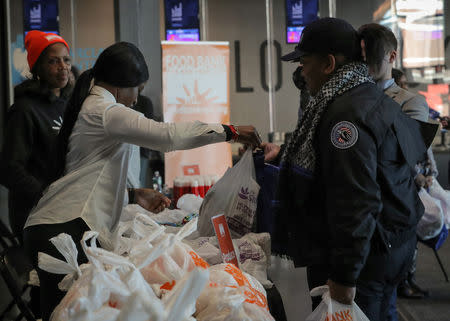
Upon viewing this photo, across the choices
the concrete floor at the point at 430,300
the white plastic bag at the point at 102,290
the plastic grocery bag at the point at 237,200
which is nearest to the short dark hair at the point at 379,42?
the plastic grocery bag at the point at 237,200

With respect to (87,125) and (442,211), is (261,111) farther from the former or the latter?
(87,125)

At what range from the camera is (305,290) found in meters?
2.04

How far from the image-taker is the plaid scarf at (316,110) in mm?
1587

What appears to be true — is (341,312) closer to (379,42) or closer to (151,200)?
(151,200)

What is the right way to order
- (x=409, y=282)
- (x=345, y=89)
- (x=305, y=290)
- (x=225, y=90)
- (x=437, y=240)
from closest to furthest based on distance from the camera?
(x=345, y=89) → (x=305, y=290) → (x=437, y=240) → (x=409, y=282) → (x=225, y=90)

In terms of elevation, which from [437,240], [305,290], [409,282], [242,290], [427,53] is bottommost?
[409,282]

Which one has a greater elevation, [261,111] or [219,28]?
[219,28]

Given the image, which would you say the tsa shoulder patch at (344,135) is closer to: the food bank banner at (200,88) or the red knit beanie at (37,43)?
the red knit beanie at (37,43)

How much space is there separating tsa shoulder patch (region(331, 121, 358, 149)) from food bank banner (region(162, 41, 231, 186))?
5.23m

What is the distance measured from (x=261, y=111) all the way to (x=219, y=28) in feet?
4.35

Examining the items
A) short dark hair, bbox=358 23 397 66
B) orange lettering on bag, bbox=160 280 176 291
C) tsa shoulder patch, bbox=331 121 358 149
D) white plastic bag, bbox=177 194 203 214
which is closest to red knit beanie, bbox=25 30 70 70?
white plastic bag, bbox=177 194 203 214

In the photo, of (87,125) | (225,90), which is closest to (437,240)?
(87,125)

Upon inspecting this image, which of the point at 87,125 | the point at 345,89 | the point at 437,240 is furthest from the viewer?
the point at 437,240

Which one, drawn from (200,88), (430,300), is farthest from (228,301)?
(200,88)
